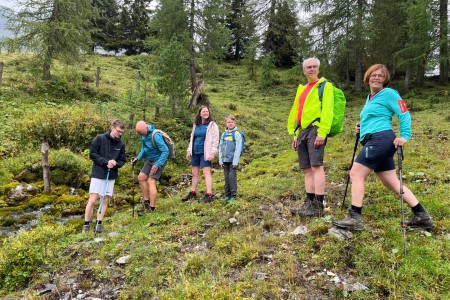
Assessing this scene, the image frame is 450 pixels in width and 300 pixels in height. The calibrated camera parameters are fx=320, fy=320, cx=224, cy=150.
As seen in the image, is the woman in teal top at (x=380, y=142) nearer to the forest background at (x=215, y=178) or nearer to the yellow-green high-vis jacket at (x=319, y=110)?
the forest background at (x=215, y=178)

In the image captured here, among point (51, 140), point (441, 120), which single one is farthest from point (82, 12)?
point (441, 120)

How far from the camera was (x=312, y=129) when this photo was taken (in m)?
5.35

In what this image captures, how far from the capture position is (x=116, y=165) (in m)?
6.90

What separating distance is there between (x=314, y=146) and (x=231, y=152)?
7.73 feet

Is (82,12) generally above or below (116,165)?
above

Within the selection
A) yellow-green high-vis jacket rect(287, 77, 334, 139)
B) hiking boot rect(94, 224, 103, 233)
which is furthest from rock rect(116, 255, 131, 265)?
yellow-green high-vis jacket rect(287, 77, 334, 139)

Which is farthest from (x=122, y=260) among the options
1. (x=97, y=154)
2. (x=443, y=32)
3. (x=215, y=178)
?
(x=443, y=32)

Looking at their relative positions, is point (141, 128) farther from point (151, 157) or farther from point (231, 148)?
point (231, 148)

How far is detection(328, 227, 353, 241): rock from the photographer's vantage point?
4586mm

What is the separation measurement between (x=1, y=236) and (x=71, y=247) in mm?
2305

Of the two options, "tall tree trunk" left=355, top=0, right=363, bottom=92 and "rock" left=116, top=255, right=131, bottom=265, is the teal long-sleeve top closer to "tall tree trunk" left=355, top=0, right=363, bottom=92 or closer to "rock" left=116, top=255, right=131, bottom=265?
"rock" left=116, top=255, right=131, bottom=265

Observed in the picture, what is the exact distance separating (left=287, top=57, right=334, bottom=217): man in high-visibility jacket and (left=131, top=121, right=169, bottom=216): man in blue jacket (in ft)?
10.1

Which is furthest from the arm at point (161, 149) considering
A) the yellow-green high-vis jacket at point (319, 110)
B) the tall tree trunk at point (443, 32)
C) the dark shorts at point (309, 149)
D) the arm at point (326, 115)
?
the tall tree trunk at point (443, 32)

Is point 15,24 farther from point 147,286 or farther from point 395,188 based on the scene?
point 395,188
